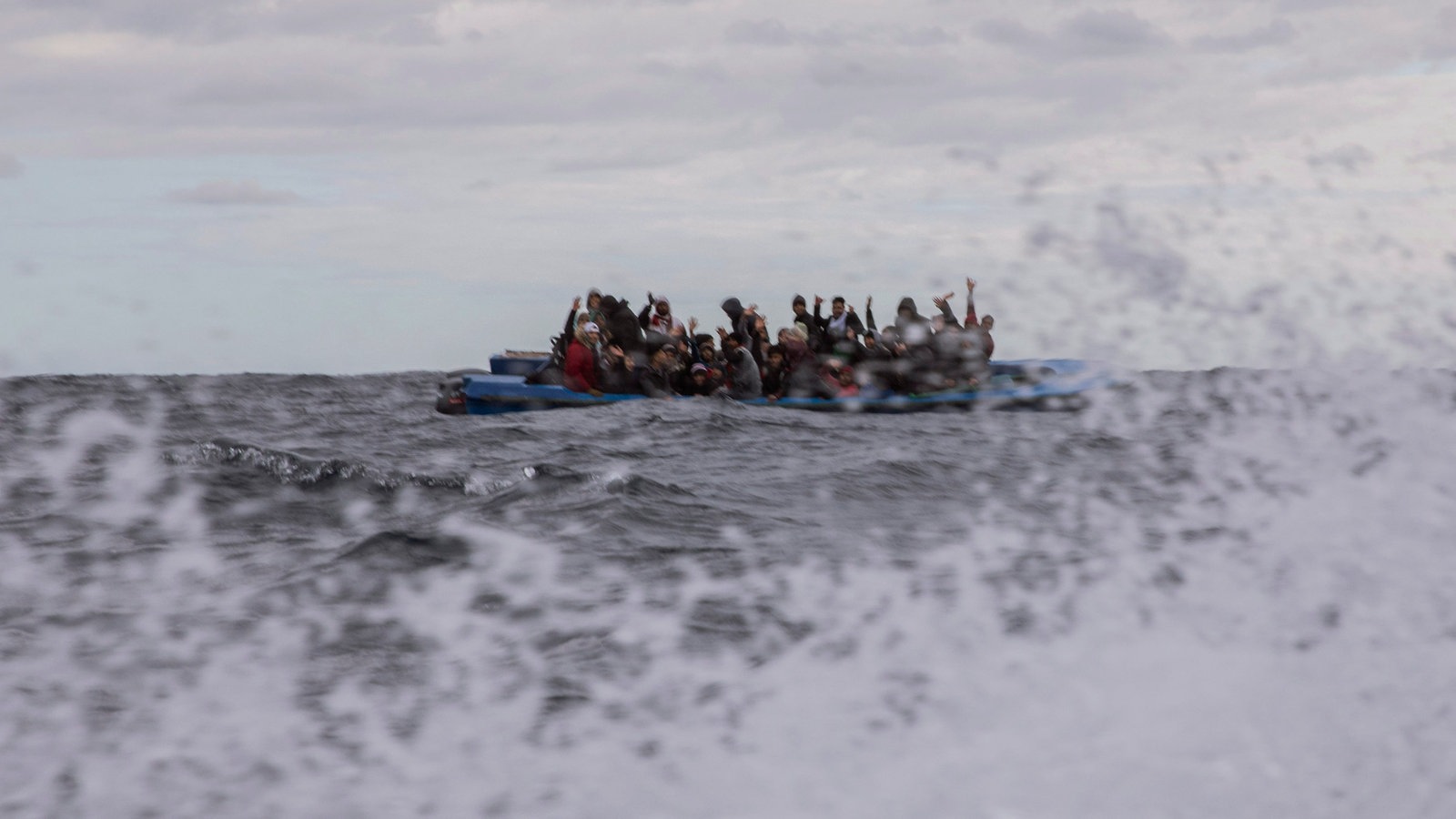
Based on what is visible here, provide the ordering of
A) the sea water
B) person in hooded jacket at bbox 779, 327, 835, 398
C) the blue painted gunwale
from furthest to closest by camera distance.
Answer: person in hooded jacket at bbox 779, 327, 835, 398
the blue painted gunwale
the sea water

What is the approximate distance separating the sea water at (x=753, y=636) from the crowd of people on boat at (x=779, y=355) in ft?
16.0

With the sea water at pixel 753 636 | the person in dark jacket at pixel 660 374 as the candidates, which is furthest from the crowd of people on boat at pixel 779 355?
the sea water at pixel 753 636

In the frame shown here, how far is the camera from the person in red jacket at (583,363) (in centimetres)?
1548

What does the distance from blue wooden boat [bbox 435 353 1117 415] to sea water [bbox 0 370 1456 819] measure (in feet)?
13.7

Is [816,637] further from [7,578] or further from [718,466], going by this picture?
[718,466]

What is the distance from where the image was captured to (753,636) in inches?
209

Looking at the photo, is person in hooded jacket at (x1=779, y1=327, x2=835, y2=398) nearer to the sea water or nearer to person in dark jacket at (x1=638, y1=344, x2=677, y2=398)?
person in dark jacket at (x1=638, y1=344, x2=677, y2=398)

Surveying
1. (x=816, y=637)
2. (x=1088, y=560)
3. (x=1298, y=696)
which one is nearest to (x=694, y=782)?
(x=816, y=637)

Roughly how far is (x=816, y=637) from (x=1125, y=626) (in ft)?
3.86

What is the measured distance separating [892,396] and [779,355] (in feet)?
4.38

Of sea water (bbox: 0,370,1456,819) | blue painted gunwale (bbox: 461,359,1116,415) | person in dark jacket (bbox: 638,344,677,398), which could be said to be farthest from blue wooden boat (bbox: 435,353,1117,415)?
sea water (bbox: 0,370,1456,819)

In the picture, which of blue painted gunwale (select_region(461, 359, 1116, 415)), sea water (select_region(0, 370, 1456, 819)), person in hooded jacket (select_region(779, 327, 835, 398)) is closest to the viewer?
sea water (select_region(0, 370, 1456, 819))

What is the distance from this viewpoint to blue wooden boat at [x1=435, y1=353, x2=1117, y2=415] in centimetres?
1478

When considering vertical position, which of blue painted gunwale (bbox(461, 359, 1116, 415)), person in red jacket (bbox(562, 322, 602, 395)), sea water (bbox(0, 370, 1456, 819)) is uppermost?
person in red jacket (bbox(562, 322, 602, 395))
